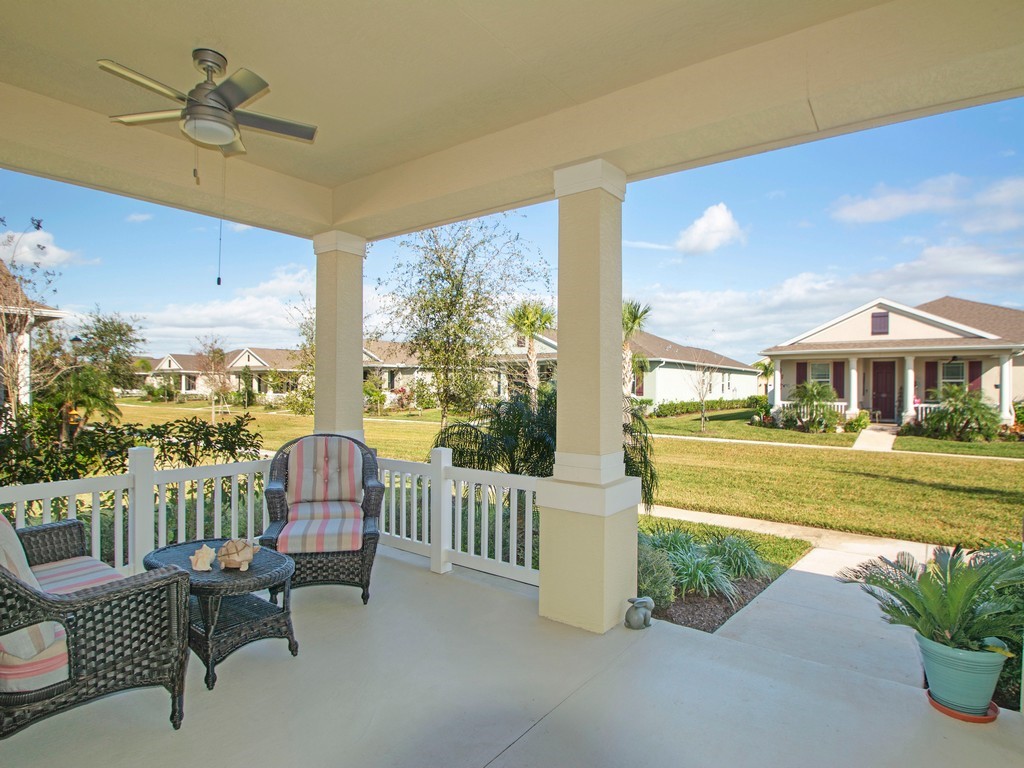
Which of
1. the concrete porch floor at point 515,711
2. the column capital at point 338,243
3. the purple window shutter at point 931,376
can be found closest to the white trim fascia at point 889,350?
the purple window shutter at point 931,376

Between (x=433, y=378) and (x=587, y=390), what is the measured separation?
4430 mm

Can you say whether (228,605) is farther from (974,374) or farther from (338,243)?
(974,374)

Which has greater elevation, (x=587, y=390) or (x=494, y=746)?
(x=587, y=390)

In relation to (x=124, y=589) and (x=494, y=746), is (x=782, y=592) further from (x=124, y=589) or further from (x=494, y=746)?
(x=124, y=589)

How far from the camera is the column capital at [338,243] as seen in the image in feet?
16.0

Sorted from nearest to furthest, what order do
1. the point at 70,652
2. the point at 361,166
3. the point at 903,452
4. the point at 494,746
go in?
the point at 70,652 → the point at 494,746 → the point at 361,166 → the point at 903,452

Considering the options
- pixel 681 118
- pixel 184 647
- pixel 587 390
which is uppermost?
pixel 681 118

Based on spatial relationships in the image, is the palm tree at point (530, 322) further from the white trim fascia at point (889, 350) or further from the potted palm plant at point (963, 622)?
the white trim fascia at point (889, 350)

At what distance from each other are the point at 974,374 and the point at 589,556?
1639 cm

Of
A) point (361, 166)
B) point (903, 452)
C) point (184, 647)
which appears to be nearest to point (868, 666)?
point (184, 647)

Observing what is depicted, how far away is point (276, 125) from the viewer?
2719mm

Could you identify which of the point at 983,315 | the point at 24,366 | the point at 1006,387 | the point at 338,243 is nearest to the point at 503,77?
the point at 338,243

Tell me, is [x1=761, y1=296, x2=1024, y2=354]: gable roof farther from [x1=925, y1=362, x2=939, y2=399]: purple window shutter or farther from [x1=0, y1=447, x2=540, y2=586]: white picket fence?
[x1=0, y1=447, x2=540, y2=586]: white picket fence

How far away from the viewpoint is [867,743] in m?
2.19
